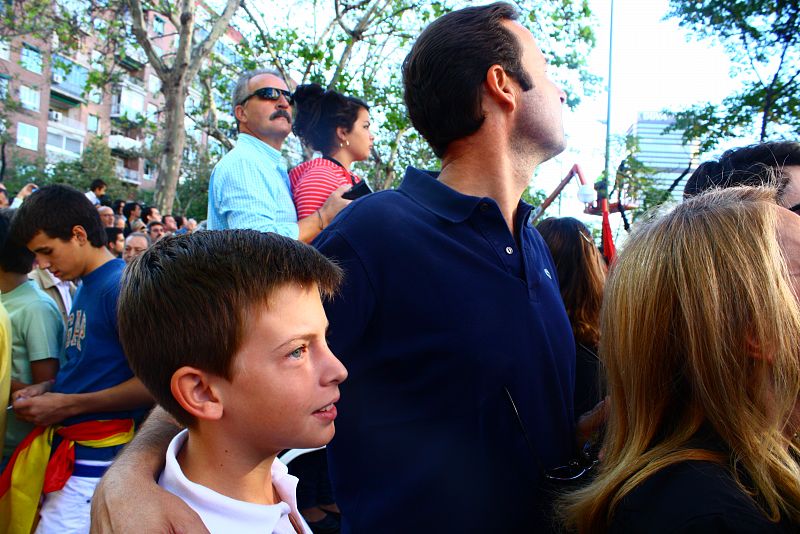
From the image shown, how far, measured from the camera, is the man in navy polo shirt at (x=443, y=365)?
1471 millimetres

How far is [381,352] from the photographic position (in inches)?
61.0

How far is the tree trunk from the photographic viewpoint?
37.2 ft

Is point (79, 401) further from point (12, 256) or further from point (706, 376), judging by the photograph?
point (706, 376)

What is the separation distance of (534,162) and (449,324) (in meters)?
0.69

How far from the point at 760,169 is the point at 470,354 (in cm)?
131

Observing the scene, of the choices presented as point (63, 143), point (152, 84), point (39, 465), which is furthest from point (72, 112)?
point (39, 465)

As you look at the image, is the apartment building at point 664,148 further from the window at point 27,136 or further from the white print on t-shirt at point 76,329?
the window at point 27,136

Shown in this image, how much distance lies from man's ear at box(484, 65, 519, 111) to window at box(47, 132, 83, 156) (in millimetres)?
47571

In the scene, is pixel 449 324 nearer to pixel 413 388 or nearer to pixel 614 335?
pixel 413 388

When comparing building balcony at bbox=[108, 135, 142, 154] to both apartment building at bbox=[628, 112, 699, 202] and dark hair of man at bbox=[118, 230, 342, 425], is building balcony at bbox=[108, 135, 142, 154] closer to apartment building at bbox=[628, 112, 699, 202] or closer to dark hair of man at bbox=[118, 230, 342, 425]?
apartment building at bbox=[628, 112, 699, 202]

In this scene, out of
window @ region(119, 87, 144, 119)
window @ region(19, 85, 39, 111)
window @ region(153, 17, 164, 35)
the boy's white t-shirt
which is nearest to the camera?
the boy's white t-shirt

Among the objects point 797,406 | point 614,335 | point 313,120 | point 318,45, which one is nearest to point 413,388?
point 614,335

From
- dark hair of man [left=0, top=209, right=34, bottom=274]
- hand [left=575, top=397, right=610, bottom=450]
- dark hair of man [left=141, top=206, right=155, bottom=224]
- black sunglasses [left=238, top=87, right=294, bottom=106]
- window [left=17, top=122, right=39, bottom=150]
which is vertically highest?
window [left=17, top=122, right=39, bottom=150]

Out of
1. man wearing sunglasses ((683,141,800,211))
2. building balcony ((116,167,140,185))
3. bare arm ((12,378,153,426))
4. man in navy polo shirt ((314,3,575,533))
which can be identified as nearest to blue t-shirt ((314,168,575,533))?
man in navy polo shirt ((314,3,575,533))
